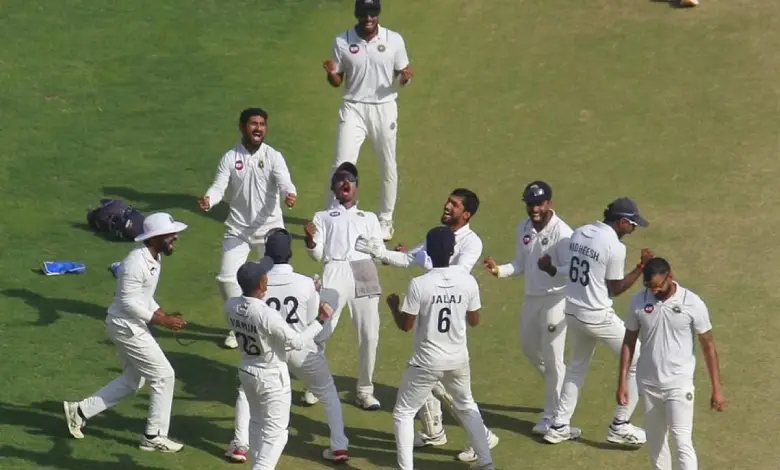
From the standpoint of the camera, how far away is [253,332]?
11406 millimetres

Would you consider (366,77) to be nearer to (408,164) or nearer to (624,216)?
(408,164)

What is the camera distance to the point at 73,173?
1938 centimetres

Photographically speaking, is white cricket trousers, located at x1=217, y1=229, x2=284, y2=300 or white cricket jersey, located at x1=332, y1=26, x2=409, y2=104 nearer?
white cricket trousers, located at x1=217, y1=229, x2=284, y2=300

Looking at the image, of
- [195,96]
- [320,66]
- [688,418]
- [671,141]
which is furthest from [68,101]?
[688,418]

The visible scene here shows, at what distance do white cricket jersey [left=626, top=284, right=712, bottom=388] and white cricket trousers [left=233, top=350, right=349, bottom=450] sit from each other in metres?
2.93

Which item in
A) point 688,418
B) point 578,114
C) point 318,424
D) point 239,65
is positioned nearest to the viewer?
point 688,418

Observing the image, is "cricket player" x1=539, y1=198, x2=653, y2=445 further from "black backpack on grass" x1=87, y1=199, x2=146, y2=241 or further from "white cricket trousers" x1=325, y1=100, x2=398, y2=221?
"black backpack on grass" x1=87, y1=199, x2=146, y2=241

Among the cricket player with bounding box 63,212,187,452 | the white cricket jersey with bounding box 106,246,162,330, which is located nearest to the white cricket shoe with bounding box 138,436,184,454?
the cricket player with bounding box 63,212,187,452

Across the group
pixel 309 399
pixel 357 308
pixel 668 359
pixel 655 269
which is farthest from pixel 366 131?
pixel 668 359

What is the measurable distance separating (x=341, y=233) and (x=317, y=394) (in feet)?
5.33

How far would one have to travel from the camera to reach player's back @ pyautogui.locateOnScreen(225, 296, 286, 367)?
1134cm

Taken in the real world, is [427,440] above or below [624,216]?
below

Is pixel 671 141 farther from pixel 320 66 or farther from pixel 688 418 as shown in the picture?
pixel 688 418

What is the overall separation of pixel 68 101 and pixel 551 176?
25.2 feet
